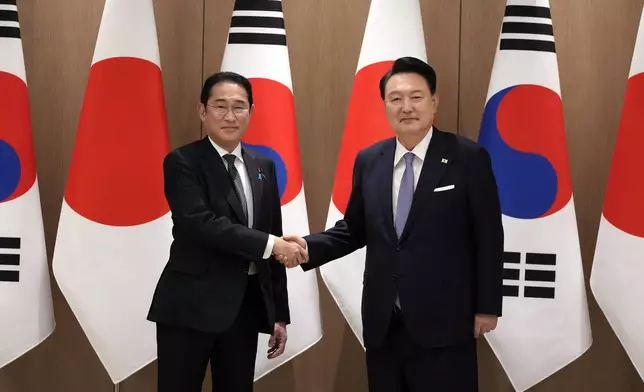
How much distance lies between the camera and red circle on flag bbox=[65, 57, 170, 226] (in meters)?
2.99

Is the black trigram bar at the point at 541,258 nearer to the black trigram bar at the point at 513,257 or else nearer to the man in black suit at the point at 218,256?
the black trigram bar at the point at 513,257

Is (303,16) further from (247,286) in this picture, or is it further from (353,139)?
(247,286)

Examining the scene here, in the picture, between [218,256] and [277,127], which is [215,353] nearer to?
[218,256]

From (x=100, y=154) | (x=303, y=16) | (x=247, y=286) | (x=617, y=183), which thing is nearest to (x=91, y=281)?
(x=100, y=154)

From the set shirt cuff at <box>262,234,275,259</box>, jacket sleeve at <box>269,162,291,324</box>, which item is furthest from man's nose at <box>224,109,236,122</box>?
shirt cuff at <box>262,234,275,259</box>

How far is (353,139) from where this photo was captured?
303 cm

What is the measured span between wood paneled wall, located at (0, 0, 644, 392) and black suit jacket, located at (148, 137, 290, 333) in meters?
1.05

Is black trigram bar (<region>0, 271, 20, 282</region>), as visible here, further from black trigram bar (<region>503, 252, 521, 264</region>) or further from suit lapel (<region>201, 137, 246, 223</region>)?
A: black trigram bar (<region>503, 252, 521, 264</region>)

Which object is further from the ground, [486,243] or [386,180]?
[386,180]

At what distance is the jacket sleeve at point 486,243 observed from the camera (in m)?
2.08

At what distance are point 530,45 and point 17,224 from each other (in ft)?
7.71

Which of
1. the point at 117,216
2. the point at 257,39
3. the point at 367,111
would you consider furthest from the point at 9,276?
the point at 367,111

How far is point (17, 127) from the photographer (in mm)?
3059

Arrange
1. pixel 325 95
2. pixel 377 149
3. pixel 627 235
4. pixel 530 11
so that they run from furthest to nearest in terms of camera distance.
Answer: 1. pixel 325 95
2. pixel 530 11
3. pixel 627 235
4. pixel 377 149
